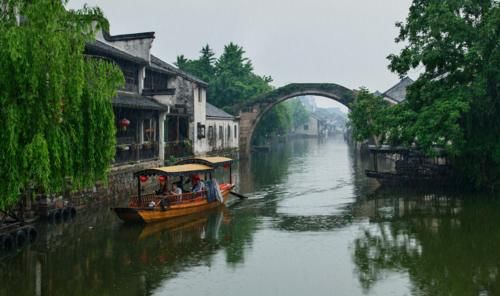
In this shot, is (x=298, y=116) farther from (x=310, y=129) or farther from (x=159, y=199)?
(x=159, y=199)

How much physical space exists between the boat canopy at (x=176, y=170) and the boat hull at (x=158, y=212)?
1233 millimetres

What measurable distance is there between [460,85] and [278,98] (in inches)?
1093

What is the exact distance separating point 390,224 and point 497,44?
36.8ft

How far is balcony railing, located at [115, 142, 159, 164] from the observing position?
82.1 ft

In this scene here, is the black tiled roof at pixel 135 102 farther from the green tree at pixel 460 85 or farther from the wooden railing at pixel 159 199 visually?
the green tree at pixel 460 85

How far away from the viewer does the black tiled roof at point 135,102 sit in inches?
948

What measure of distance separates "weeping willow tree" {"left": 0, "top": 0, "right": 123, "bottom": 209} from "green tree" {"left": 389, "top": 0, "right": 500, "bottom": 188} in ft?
55.4

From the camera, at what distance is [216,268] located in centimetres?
1358

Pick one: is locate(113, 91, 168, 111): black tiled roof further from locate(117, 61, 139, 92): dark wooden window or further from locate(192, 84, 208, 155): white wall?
locate(192, 84, 208, 155): white wall

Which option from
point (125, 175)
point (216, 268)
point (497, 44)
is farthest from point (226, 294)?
point (497, 44)

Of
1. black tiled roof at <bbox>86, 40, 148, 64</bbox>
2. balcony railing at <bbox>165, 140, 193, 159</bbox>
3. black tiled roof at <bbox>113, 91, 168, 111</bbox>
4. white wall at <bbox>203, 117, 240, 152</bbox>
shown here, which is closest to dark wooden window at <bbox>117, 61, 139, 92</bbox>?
black tiled roof at <bbox>113, 91, 168, 111</bbox>

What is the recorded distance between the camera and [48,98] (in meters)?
11.6

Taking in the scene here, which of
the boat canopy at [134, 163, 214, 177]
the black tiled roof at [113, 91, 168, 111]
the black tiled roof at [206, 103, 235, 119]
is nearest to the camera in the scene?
the boat canopy at [134, 163, 214, 177]

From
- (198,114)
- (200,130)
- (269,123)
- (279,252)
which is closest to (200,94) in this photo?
(198,114)
